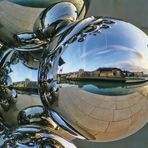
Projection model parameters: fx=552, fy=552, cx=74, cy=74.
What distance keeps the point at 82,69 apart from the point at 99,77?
0.02m

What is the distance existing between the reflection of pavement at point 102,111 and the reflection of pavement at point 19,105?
195 mm

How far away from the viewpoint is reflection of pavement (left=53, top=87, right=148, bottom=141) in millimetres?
726

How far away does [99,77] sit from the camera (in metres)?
0.70

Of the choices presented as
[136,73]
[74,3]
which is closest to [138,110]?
[136,73]

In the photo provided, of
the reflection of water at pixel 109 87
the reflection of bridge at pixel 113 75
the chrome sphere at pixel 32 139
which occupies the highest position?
the reflection of bridge at pixel 113 75

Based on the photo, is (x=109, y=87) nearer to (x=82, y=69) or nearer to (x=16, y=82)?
(x=82, y=69)

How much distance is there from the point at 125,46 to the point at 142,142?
2.22 m

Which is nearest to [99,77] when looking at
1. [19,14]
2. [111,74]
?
[111,74]

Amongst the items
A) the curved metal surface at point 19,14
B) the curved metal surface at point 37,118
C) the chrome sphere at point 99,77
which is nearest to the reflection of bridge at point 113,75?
the chrome sphere at point 99,77

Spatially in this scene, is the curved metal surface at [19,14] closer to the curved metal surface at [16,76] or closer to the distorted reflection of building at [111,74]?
the curved metal surface at [16,76]

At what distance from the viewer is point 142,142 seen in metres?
2.89

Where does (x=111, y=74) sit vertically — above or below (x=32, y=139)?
above

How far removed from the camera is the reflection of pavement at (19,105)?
96 centimetres

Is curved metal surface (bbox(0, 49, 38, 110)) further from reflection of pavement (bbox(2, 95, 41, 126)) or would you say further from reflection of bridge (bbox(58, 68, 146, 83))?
reflection of bridge (bbox(58, 68, 146, 83))
